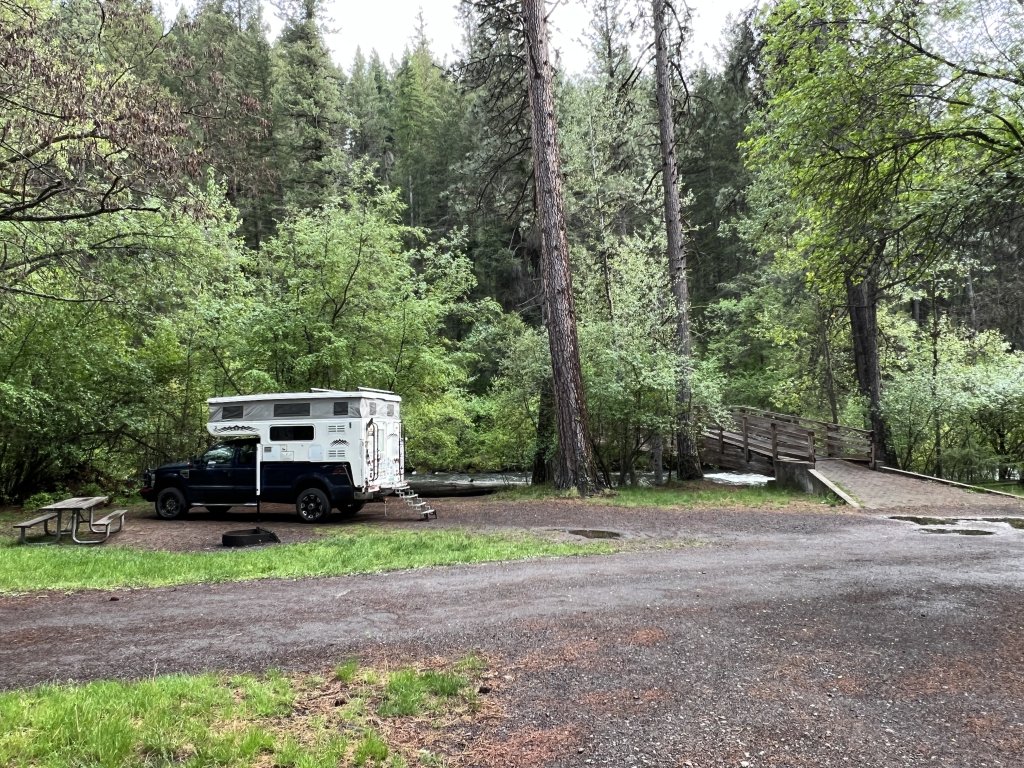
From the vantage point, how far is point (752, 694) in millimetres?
3930

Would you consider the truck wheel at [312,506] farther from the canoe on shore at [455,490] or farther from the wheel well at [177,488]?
the canoe on shore at [455,490]

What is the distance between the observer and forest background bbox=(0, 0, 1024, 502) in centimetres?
721

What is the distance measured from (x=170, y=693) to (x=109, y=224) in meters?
9.39

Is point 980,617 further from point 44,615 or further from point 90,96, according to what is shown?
point 90,96

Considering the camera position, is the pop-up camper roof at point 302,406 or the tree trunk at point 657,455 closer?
the pop-up camper roof at point 302,406

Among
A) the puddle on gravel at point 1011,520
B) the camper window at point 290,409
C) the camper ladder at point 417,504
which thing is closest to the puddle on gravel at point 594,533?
the camper ladder at point 417,504

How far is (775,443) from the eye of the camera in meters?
18.8

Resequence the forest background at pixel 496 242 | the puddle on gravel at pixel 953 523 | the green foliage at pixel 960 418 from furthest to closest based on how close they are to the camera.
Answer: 1. the green foliage at pixel 960 418
2. the puddle on gravel at pixel 953 523
3. the forest background at pixel 496 242

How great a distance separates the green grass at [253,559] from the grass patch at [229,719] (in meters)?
3.59

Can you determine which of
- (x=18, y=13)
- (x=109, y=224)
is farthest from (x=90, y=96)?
(x=109, y=224)

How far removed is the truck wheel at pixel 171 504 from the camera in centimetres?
1308

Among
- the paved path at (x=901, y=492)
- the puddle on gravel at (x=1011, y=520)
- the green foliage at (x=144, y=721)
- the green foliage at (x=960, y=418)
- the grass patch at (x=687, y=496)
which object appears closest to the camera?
the green foliage at (x=144, y=721)

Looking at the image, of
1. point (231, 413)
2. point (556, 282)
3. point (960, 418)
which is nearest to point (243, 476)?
point (231, 413)

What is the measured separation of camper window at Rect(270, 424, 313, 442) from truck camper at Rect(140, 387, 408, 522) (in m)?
0.02
